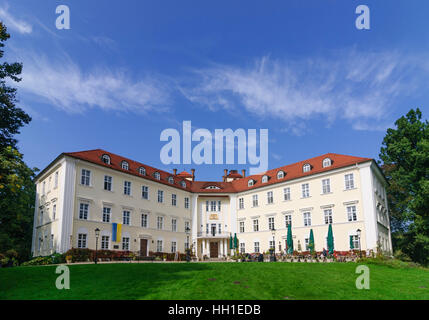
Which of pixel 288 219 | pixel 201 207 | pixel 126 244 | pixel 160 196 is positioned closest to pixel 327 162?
pixel 288 219

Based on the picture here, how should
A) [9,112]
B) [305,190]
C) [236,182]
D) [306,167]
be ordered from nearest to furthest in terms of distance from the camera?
[9,112], [305,190], [306,167], [236,182]

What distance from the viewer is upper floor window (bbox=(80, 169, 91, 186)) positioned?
33.5 m

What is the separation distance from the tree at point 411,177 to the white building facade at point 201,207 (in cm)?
258

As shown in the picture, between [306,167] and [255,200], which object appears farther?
[255,200]

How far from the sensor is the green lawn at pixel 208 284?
1407cm

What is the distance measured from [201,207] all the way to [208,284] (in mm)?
31812

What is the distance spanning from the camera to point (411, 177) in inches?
1473

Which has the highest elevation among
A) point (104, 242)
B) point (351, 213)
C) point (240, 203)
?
point (240, 203)

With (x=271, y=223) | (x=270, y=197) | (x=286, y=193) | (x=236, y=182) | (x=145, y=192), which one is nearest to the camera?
(x=145, y=192)

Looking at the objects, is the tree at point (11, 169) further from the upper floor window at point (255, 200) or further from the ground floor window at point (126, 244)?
the upper floor window at point (255, 200)

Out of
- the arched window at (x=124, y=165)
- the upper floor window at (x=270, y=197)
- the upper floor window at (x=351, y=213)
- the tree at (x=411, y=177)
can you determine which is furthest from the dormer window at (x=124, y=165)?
the tree at (x=411, y=177)

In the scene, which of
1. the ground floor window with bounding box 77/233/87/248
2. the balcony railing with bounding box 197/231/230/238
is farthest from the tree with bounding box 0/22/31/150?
the balcony railing with bounding box 197/231/230/238

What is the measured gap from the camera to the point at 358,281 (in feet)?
57.5

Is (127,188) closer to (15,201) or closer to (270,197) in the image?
(15,201)
